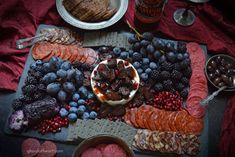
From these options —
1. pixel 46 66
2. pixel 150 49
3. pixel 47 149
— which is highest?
pixel 150 49

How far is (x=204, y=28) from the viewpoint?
1662 millimetres

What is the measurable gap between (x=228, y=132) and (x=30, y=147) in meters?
0.80

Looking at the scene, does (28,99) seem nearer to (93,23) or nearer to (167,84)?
(93,23)

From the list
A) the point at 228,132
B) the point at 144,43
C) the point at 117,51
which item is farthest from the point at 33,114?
the point at 228,132

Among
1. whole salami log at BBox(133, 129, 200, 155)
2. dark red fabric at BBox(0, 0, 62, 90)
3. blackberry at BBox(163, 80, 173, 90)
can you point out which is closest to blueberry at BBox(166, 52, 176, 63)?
blackberry at BBox(163, 80, 173, 90)

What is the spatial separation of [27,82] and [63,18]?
35 cm

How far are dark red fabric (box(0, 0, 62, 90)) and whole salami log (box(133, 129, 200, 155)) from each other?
0.59 metres

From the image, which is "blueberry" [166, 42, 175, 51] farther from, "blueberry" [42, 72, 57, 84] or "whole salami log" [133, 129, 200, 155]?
"blueberry" [42, 72, 57, 84]

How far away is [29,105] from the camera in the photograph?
142 centimetres

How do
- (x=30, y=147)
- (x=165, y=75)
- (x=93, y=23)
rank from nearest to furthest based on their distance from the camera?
(x=30, y=147) < (x=165, y=75) < (x=93, y=23)

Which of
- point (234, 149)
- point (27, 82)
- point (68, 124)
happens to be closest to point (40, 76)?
point (27, 82)

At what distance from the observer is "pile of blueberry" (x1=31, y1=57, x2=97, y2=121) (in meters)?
1.43

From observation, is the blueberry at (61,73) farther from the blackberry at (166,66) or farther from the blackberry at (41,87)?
the blackberry at (166,66)

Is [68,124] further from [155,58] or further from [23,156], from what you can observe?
[155,58]
